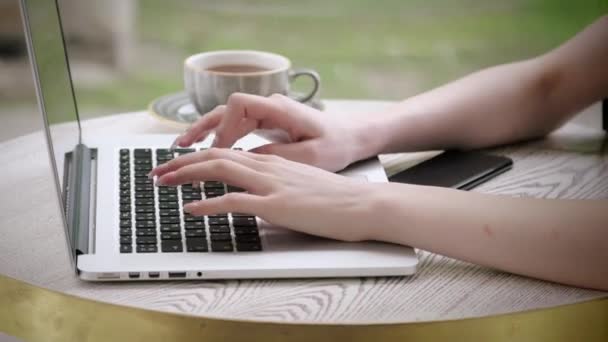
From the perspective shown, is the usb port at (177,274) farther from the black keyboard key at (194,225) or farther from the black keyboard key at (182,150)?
the black keyboard key at (182,150)

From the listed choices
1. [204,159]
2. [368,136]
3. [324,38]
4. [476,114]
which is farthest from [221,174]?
[324,38]

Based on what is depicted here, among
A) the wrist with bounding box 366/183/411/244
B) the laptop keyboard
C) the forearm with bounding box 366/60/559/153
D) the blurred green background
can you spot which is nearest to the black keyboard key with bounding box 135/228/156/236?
the laptop keyboard

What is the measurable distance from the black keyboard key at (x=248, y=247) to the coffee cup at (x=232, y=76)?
0.43m

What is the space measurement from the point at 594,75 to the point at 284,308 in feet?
2.09

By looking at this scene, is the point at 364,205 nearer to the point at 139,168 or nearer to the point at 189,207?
the point at 189,207

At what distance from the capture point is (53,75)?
0.98m

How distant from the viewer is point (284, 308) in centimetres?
76

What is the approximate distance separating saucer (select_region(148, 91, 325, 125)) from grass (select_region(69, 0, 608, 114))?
2.08m

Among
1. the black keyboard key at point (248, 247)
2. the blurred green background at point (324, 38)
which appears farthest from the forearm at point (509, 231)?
the blurred green background at point (324, 38)

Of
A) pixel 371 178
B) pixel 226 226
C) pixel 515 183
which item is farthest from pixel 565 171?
pixel 226 226

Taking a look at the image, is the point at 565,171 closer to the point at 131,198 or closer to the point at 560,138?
the point at 560,138

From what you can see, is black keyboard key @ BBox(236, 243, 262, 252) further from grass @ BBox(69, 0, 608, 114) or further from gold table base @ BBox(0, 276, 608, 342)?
grass @ BBox(69, 0, 608, 114)

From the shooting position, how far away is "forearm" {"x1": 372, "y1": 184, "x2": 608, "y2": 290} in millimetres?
815

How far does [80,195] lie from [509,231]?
1.46ft
